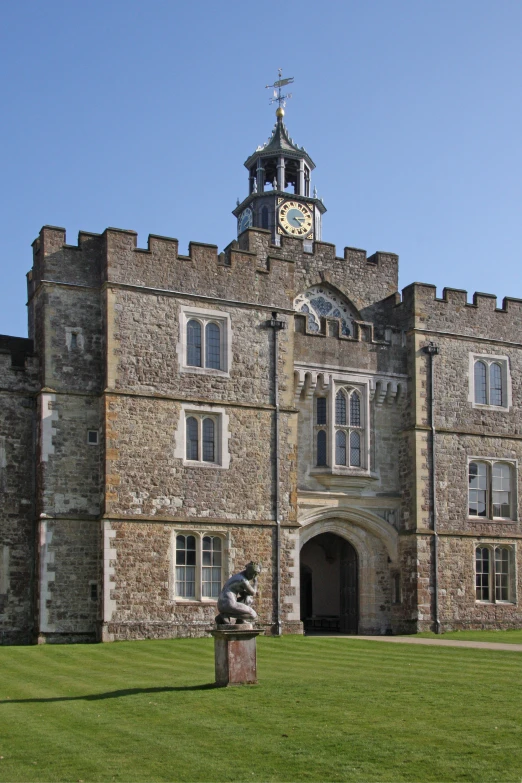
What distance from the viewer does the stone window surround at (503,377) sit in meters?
31.0

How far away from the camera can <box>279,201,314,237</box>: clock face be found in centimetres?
4094

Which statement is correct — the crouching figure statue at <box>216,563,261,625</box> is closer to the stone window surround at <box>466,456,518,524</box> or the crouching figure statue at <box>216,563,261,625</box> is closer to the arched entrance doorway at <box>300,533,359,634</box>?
the arched entrance doorway at <box>300,533,359,634</box>

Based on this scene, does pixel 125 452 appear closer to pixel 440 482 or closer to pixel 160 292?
pixel 160 292

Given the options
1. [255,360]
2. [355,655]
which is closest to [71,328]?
[255,360]

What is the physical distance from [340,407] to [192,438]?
4790mm

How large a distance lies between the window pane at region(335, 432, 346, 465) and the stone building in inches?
1.7

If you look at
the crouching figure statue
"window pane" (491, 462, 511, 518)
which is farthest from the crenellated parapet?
the crouching figure statue

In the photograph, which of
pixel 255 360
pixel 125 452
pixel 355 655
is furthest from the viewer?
pixel 255 360

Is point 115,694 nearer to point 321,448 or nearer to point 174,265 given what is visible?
point 174,265

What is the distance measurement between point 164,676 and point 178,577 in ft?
28.6

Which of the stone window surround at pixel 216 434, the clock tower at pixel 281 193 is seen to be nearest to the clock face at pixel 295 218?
the clock tower at pixel 281 193

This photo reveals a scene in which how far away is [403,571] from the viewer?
29.5m

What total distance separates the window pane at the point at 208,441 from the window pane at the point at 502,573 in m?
9.51

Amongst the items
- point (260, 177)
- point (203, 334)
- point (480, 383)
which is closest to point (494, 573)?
point (480, 383)
